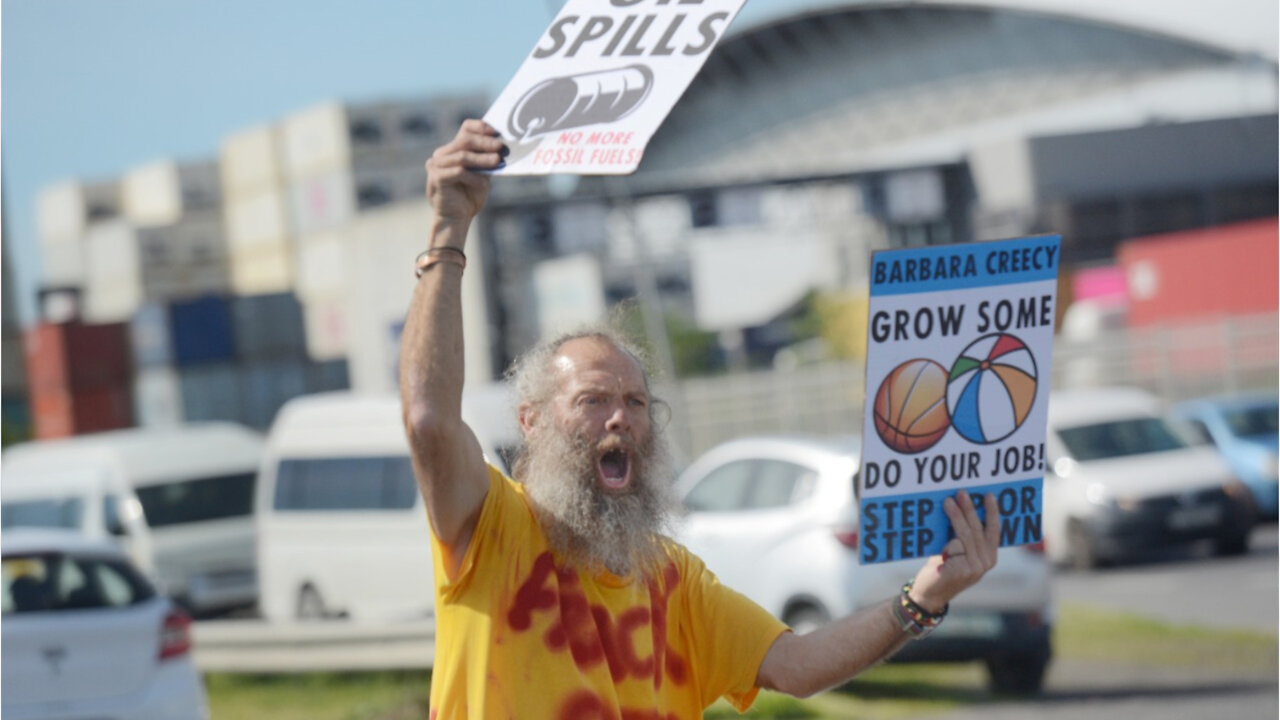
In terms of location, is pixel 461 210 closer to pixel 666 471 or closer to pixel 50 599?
pixel 666 471

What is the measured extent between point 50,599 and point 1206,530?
38.9 feet

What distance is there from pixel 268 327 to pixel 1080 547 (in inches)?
1669

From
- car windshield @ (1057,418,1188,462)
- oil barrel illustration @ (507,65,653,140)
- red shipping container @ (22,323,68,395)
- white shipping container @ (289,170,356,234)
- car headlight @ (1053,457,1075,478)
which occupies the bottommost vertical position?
oil barrel illustration @ (507,65,653,140)

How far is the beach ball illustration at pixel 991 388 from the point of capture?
3471mm

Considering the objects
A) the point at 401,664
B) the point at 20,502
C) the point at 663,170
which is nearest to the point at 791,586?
the point at 401,664

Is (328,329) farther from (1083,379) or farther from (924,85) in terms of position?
(1083,379)

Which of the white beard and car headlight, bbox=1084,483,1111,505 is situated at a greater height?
car headlight, bbox=1084,483,1111,505

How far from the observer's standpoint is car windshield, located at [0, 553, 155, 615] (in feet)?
30.9

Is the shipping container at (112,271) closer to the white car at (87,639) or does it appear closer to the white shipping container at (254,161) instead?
the white shipping container at (254,161)

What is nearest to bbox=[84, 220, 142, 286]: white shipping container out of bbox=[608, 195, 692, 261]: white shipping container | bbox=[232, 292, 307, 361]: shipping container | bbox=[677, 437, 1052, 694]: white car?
bbox=[608, 195, 692, 261]: white shipping container

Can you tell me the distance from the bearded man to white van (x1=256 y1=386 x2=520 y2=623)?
1061cm

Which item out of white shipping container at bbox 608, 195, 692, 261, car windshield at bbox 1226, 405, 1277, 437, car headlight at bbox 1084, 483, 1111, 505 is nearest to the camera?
car headlight at bbox 1084, 483, 1111, 505

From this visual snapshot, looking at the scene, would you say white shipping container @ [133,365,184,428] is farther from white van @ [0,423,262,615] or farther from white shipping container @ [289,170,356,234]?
white shipping container @ [289,170,356,234]

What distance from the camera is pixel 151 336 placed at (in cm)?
5672
